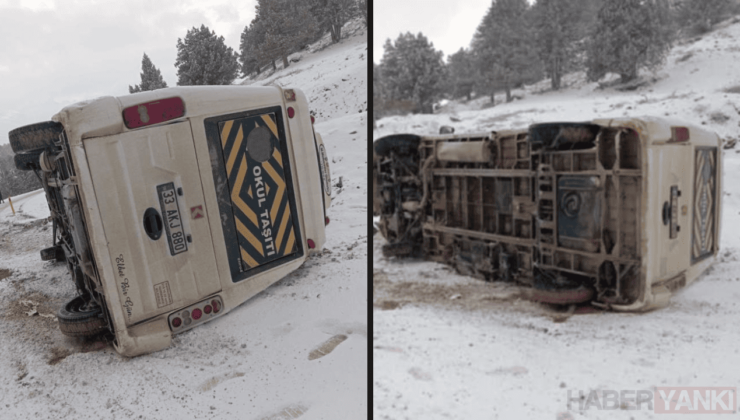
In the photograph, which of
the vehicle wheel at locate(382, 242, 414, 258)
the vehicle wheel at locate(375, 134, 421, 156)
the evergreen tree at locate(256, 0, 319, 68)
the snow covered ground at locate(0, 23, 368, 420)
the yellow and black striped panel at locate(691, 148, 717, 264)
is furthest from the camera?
the evergreen tree at locate(256, 0, 319, 68)

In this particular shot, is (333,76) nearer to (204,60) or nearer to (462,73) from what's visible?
(204,60)

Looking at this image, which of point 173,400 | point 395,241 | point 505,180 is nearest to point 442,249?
point 395,241

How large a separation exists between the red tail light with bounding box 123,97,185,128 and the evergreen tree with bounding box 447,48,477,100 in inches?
774

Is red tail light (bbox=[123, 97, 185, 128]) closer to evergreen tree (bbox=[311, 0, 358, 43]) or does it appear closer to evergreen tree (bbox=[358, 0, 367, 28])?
evergreen tree (bbox=[358, 0, 367, 28])

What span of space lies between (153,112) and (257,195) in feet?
3.12

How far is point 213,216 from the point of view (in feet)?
10.8

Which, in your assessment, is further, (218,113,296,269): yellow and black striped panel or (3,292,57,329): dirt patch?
(3,292,57,329): dirt patch

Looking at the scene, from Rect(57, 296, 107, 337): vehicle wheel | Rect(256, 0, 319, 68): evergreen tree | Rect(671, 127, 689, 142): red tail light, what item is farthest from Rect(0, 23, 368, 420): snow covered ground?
Rect(256, 0, 319, 68): evergreen tree

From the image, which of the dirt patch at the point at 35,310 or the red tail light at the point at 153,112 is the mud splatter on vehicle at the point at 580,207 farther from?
the dirt patch at the point at 35,310

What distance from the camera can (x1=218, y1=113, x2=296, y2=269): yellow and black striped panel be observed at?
11.0 ft

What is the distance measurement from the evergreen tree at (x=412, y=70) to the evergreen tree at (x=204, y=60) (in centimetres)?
877

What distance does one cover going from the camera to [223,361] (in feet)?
9.95

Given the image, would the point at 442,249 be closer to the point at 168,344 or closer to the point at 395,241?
the point at 395,241

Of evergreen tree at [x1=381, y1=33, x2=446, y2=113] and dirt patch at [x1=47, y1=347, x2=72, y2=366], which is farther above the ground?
evergreen tree at [x1=381, y1=33, x2=446, y2=113]
